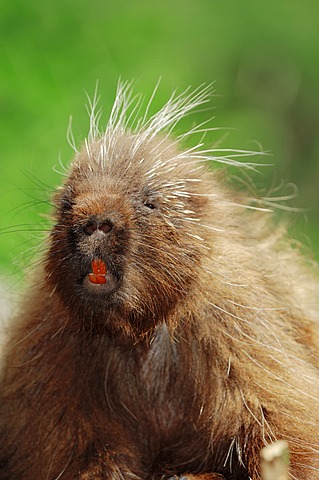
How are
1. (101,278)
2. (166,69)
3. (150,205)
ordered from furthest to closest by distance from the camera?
1. (166,69)
2. (150,205)
3. (101,278)

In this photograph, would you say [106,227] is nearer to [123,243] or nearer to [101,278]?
[123,243]

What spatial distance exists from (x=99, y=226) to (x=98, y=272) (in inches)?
8.4

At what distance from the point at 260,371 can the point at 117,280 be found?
996 millimetres

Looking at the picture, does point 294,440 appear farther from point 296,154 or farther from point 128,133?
point 296,154

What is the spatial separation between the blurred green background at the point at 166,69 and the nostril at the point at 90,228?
239 inches

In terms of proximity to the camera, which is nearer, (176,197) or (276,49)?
(176,197)

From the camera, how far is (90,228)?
436cm

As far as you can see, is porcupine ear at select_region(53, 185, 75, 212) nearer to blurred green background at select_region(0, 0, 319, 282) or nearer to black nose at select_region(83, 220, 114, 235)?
black nose at select_region(83, 220, 114, 235)

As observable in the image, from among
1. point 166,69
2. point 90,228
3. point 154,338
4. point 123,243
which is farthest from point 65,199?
point 166,69

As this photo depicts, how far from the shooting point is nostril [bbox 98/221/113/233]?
14.2 feet

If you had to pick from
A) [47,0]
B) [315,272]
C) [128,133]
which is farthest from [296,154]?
[128,133]

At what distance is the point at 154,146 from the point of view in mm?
5004

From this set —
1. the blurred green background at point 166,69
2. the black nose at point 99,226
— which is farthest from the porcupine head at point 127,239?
the blurred green background at point 166,69

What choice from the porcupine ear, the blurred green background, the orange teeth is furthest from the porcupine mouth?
the blurred green background
